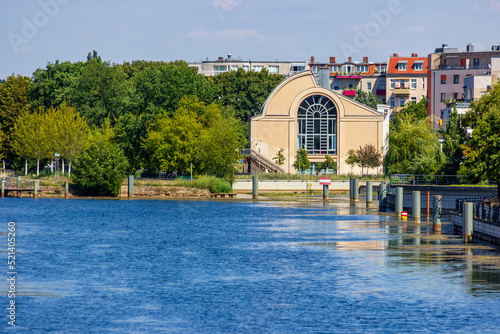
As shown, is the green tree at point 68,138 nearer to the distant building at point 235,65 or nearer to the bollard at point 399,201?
the bollard at point 399,201

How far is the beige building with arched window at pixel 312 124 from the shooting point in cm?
10919

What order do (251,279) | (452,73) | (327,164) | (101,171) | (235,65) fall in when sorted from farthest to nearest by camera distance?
1. (235,65)
2. (452,73)
3. (327,164)
4. (101,171)
5. (251,279)

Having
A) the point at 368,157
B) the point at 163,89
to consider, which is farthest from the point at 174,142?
the point at 368,157

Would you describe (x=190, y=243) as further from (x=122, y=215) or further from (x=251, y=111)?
(x=251, y=111)

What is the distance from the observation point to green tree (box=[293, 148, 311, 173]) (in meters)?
107

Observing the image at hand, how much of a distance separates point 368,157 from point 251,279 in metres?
75.2

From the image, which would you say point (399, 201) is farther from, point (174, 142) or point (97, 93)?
point (97, 93)

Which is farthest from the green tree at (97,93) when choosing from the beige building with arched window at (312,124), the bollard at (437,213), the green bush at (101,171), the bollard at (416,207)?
the bollard at (437,213)

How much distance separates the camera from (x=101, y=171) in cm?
8412

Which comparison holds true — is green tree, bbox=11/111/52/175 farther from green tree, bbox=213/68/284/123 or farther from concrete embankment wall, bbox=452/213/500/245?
concrete embankment wall, bbox=452/213/500/245

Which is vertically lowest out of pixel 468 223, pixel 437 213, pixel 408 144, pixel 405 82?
pixel 468 223

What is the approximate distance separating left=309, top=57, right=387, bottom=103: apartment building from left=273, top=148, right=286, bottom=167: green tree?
44803mm

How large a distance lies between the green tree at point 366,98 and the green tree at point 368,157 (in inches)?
1446

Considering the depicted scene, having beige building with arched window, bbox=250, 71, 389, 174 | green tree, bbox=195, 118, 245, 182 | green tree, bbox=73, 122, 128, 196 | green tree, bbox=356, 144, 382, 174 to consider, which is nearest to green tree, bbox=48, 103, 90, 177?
green tree, bbox=73, 122, 128, 196
